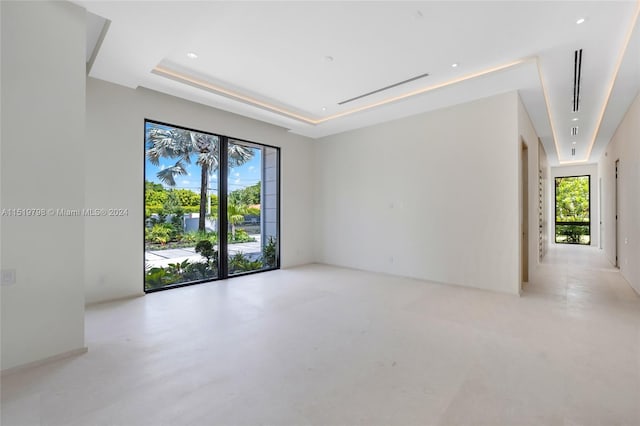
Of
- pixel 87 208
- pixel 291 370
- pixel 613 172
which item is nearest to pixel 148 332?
pixel 291 370

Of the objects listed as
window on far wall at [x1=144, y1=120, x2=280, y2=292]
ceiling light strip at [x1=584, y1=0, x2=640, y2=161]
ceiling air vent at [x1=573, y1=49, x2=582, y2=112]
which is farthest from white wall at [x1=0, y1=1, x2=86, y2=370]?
ceiling air vent at [x1=573, y1=49, x2=582, y2=112]

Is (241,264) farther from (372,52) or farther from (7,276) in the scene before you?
(372,52)

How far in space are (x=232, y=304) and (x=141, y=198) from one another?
7.10ft

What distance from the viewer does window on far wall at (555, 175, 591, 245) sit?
11.3 m

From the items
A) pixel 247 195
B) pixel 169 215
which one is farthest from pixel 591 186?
pixel 169 215

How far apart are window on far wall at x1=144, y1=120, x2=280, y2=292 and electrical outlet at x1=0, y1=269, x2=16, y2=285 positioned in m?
2.32

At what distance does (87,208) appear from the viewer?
13.1ft

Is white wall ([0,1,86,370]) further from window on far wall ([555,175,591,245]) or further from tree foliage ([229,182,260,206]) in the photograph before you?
window on far wall ([555,175,591,245])

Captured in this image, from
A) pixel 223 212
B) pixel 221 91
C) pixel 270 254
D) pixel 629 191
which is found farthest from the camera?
pixel 270 254

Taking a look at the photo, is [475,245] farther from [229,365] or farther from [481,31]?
[229,365]

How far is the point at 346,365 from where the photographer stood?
96.3 inches

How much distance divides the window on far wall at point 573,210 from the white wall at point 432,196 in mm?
9853

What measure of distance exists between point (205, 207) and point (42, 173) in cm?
290

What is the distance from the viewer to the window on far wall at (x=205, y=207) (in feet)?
15.7
